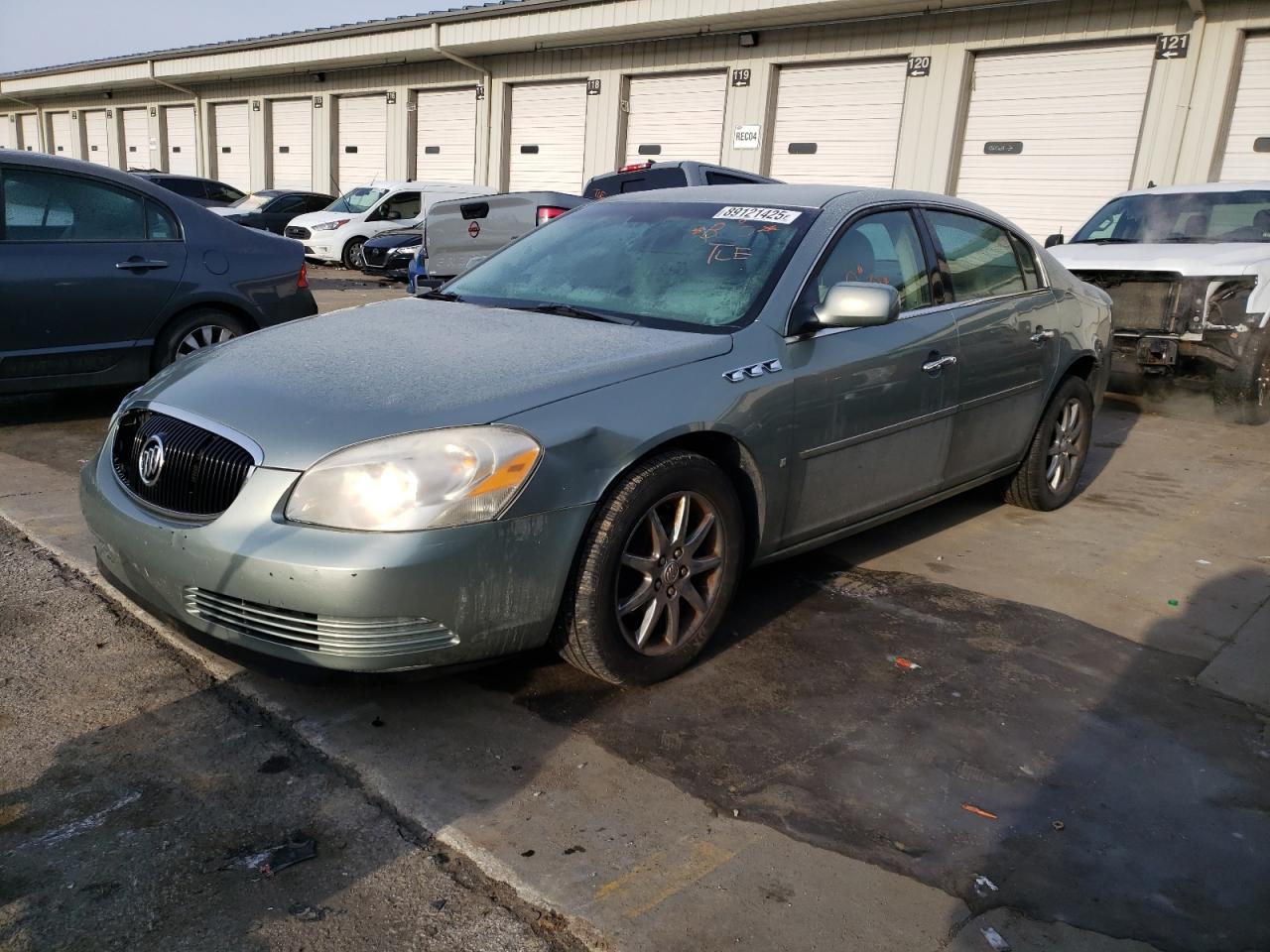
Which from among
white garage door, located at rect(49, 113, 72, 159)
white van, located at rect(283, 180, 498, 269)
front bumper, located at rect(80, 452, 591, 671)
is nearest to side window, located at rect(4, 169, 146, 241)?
front bumper, located at rect(80, 452, 591, 671)

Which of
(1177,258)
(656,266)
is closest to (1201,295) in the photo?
(1177,258)

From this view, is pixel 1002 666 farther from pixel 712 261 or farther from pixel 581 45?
pixel 581 45

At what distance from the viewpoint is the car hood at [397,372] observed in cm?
279

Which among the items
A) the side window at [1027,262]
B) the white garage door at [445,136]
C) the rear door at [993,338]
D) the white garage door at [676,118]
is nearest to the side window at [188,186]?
the white garage door at [445,136]

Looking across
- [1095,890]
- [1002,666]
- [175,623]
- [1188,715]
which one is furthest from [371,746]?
[1188,715]

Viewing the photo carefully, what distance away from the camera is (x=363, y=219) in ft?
65.0

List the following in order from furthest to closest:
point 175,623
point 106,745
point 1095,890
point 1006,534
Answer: point 1006,534
point 175,623
point 106,745
point 1095,890

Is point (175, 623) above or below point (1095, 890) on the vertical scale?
above

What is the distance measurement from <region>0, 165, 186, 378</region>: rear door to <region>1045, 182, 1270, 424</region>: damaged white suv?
6766mm

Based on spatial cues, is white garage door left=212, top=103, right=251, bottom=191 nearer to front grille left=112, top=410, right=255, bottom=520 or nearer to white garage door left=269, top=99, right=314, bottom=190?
white garage door left=269, top=99, right=314, bottom=190

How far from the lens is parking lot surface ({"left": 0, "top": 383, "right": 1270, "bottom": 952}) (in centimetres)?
232

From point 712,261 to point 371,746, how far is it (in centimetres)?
207

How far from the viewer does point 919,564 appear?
464cm

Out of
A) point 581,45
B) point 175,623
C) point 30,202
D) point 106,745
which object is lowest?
point 106,745
